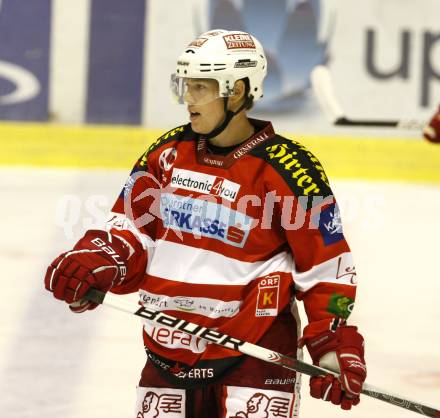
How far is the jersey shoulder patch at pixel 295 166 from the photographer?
2.62 metres

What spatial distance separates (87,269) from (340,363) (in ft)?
1.85

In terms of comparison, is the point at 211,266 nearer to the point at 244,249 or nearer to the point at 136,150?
the point at 244,249

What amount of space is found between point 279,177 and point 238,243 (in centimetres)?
16

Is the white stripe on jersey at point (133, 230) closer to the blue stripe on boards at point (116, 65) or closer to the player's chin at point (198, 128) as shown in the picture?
the player's chin at point (198, 128)

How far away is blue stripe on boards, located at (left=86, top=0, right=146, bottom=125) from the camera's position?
24.4 ft

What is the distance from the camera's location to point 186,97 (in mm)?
2717

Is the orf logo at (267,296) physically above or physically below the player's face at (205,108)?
below

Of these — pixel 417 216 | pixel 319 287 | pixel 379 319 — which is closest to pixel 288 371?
pixel 319 287

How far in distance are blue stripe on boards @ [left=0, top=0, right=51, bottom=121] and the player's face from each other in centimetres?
480

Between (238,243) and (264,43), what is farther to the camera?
(264,43)

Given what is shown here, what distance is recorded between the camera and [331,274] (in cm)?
260

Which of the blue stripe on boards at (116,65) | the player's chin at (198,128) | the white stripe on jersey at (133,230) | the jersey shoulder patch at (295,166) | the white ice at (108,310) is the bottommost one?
the white ice at (108,310)

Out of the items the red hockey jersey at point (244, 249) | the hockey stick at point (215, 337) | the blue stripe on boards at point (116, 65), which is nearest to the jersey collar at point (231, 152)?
the red hockey jersey at point (244, 249)

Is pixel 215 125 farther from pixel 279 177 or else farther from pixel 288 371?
pixel 288 371
